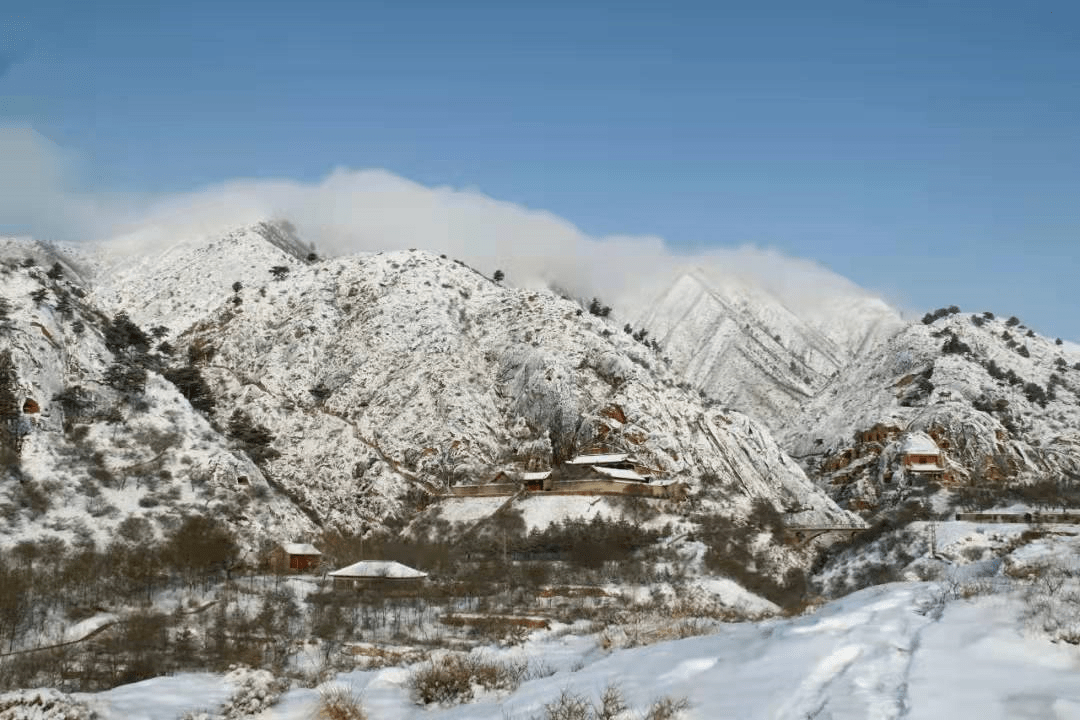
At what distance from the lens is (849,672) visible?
→ 520 inches

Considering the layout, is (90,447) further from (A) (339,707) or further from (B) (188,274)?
(B) (188,274)

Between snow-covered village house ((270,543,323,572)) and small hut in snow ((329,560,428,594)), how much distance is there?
207 inches

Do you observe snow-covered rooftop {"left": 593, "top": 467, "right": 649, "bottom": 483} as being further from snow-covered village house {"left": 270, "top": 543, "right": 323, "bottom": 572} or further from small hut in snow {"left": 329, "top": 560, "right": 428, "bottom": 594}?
snow-covered village house {"left": 270, "top": 543, "right": 323, "bottom": 572}

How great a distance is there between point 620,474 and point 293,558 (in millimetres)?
40596

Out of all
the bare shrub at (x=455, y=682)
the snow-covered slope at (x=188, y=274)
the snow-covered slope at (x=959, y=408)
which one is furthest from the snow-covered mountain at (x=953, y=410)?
the bare shrub at (x=455, y=682)

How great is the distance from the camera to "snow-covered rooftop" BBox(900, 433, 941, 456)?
Answer: 11300cm

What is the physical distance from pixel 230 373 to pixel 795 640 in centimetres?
11726

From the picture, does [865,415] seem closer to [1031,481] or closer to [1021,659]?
[1031,481]

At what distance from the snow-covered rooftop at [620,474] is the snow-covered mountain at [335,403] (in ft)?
18.1

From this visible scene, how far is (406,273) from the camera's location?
461 ft

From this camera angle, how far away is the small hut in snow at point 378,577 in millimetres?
66938

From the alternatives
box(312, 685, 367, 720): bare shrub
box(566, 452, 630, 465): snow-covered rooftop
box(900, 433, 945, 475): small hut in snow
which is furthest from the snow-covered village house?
box(900, 433, 945, 475): small hut in snow

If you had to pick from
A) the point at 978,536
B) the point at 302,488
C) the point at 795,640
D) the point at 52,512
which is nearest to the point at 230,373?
the point at 302,488

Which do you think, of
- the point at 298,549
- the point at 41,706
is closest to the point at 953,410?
the point at 298,549
